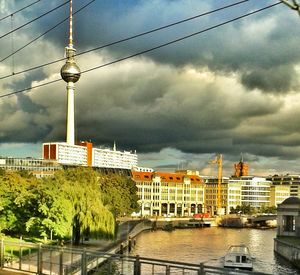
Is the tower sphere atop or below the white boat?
atop

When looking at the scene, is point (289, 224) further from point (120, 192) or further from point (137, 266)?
point (137, 266)

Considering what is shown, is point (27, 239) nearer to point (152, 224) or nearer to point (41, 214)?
point (41, 214)

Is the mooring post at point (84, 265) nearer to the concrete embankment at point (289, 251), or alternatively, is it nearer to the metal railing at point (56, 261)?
the metal railing at point (56, 261)

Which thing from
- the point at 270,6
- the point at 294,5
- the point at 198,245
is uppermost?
the point at 270,6

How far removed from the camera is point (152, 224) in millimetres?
144875

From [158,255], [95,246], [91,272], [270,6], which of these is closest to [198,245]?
[158,255]

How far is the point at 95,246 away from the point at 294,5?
56173mm

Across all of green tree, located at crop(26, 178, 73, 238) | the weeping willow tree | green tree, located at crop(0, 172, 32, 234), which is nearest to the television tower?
the weeping willow tree

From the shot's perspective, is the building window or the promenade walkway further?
the building window

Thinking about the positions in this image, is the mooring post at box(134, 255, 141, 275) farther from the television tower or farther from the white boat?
the television tower

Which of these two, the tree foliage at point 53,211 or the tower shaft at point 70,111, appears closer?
the tree foliage at point 53,211

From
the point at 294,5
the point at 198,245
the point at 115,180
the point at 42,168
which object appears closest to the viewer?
the point at 294,5

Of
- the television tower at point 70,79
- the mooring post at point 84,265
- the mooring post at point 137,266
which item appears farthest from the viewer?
the television tower at point 70,79

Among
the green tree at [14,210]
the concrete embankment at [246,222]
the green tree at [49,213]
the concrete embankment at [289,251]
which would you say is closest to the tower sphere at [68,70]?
the concrete embankment at [246,222]
